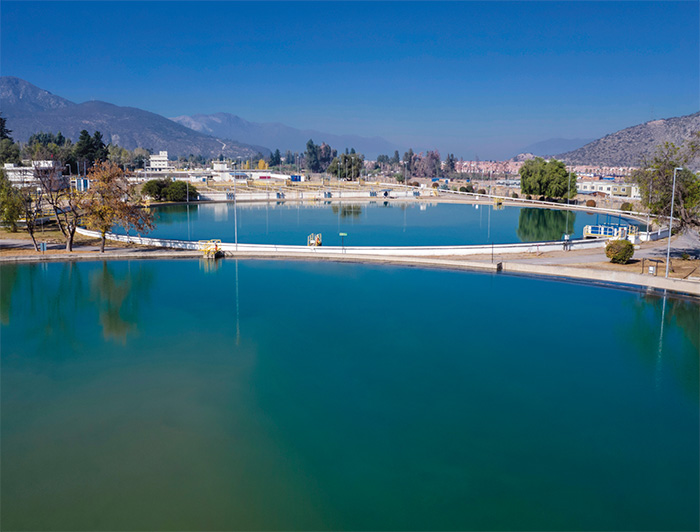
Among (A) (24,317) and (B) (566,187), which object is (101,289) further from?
(B) (566,187)

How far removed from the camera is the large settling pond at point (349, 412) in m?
9.45

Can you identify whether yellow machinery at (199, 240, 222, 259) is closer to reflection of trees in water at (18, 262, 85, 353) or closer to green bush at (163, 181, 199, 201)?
reflection of trees in water at (18, 262, 85, 353)

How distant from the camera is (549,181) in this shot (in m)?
74.4

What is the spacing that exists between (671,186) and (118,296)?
86.6 feet

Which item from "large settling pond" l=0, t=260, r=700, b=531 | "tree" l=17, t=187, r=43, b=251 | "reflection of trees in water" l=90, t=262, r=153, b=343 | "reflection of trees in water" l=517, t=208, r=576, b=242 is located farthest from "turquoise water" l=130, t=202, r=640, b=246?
"large settling pond" l=0, t=260, r=700, b=531

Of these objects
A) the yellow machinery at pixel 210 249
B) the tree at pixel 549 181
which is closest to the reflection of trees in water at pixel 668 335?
the yellow machinery at pixel 210 249

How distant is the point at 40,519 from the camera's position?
9.12 m

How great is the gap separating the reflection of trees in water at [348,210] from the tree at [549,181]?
79.8ft

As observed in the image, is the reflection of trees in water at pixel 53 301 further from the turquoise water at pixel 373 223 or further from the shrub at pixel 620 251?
the shrub at pixel 620 251

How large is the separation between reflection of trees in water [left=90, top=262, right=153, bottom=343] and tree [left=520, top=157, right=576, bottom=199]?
58.5 metres

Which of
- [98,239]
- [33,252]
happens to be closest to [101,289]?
[33,252]

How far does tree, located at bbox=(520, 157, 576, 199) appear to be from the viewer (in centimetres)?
7294

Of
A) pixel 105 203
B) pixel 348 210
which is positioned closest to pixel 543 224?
pixel 348 210

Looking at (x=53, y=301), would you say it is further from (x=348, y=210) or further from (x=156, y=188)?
(x=156, y=188)
